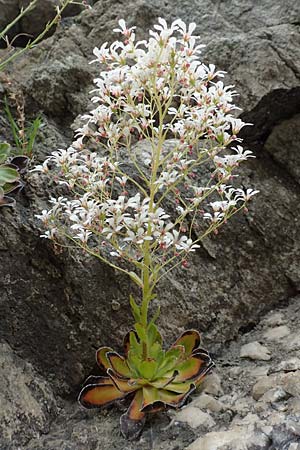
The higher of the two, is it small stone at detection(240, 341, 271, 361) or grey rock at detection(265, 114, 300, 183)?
grey rock at detection(265, 114, 300, 183)

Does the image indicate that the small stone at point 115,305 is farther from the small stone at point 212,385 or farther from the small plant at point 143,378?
the small stone at point 212,385

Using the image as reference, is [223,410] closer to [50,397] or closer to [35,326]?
[50,397]

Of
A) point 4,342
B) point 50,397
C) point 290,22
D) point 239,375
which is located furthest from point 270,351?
point 290,22

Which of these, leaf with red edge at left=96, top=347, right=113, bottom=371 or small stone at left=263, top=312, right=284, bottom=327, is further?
small stone at left=263, top=312, right=284, bottom=327

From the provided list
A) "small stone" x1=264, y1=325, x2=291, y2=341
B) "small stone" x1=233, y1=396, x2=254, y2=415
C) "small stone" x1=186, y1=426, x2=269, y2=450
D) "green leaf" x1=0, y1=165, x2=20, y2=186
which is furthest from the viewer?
"small stone" x1=264, y1=325, x2=291, y2=341

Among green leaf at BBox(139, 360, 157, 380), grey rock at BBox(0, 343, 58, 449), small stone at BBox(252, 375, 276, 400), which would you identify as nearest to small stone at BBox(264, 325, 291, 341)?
small stone at BBox(252, 375, 276, 400)

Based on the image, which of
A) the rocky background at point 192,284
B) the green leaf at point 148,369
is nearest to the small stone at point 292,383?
the rocky background at point 192,284

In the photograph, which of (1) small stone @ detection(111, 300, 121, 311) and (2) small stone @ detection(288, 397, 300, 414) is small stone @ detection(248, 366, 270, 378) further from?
(1) small stone @ detection(111, 300, 121, 311)
